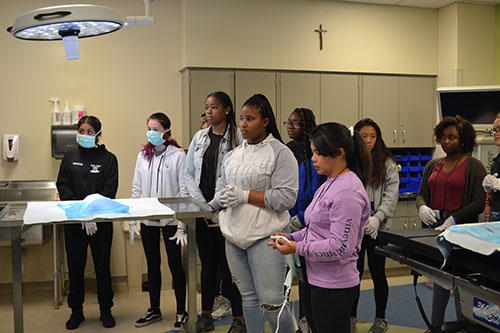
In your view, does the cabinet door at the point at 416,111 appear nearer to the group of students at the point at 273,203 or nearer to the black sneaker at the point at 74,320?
the group of students at the point at 273,203

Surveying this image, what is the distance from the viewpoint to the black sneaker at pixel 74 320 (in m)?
3.50

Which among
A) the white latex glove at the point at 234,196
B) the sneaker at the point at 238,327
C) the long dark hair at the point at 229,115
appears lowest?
the sneaker at the point at 238,327

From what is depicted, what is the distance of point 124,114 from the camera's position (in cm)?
460

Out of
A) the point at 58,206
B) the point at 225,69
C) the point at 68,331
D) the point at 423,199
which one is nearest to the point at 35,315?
the point at 68,331

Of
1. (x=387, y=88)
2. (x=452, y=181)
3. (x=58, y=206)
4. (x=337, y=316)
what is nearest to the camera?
(x=337, y=316)

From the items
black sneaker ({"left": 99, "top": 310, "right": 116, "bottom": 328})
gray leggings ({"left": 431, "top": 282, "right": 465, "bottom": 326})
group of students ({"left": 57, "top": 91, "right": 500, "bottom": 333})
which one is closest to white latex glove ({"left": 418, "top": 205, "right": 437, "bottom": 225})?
group of students ({"left": 57, "top": 91, "right": 500, "bottom": 333})

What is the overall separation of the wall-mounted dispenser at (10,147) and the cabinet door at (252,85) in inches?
73.4

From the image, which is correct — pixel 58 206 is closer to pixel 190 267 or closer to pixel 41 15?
pixel 190 267

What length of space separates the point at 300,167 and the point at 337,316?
1360 mm

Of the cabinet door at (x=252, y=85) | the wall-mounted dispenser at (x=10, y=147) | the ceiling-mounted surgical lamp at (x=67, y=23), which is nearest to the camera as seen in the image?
the ceiling-mounted surgical lamp at (x=67, y=23)

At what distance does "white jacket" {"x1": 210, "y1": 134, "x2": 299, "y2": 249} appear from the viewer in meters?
2.46

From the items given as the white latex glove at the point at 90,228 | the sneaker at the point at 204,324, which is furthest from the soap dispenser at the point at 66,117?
the sneaker at the point at 204,324

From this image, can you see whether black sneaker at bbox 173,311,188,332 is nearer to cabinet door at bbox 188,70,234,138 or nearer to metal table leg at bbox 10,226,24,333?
metal table leg at bbox 10,226,24,333

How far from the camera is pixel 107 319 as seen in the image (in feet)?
11.5
